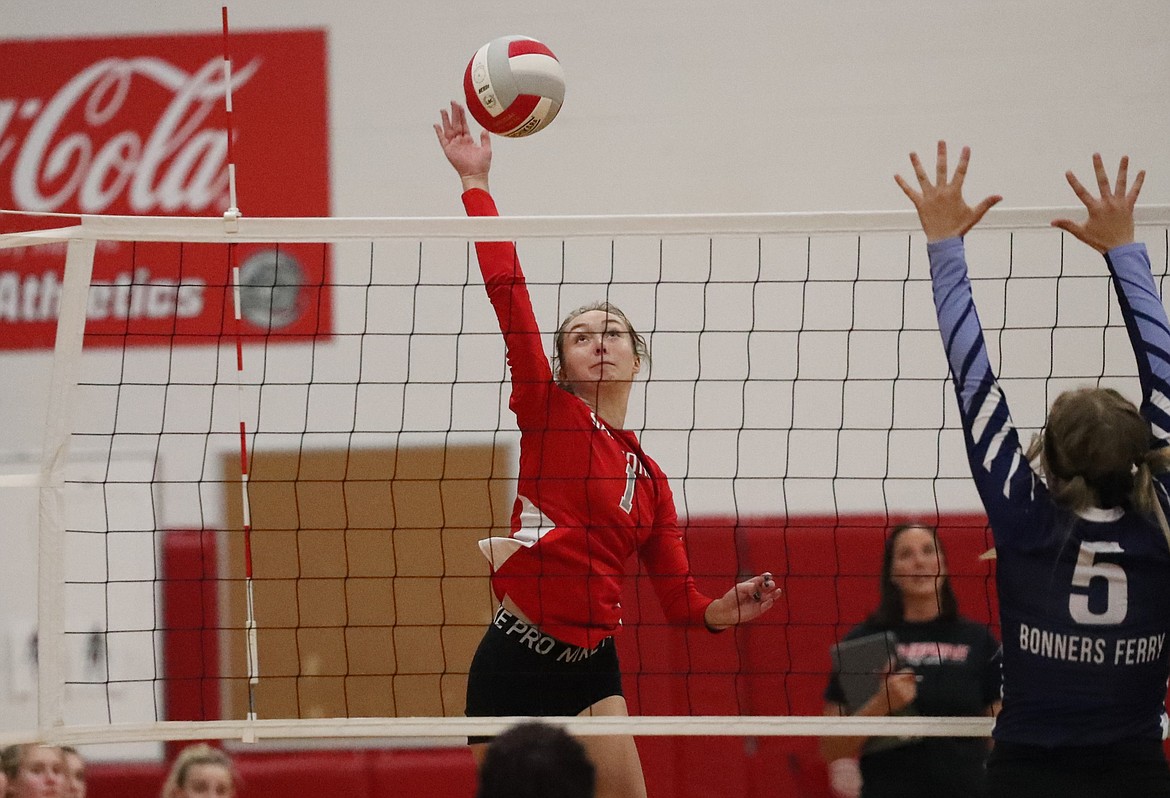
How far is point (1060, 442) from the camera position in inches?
98.7

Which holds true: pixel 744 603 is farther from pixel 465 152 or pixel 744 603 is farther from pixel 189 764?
pixel 189 764

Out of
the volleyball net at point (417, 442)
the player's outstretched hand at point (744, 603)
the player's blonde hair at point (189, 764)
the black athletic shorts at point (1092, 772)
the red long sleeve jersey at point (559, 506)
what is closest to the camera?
the black athletic shorts at point (1092, 772)

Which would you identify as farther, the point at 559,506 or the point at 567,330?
the point at 567,330

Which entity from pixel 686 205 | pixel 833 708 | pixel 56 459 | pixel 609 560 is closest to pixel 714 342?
pixel 686 205

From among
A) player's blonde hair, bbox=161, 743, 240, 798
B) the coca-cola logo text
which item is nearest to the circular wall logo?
the coca-cola logo text

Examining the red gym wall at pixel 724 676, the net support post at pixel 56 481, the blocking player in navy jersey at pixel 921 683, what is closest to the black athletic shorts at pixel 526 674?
the blocking player in navy jersey at pixel 921 683

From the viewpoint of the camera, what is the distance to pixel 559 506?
3.43 metres

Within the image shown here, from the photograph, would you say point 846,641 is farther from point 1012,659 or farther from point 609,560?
point 1012,659

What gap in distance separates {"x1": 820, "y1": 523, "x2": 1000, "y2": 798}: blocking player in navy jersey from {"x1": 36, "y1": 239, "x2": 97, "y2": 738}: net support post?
231 cm

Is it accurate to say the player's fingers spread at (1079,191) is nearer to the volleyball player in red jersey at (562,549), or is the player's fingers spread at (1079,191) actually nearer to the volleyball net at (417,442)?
the volleyball player in red jersey at (562,549)

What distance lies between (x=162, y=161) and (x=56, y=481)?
351 centimetres

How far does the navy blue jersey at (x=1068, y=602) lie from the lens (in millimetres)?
2439

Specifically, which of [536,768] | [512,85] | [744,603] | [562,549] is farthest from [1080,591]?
[512,85]

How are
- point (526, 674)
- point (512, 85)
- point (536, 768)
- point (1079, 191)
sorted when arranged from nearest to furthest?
point (536, 768) → point (1079, 191) → point (526, 674) → point (512, 85)
